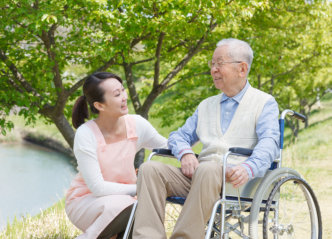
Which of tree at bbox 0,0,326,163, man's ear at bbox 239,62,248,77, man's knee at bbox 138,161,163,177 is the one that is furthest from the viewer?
tree at bbox 0,0,326,163

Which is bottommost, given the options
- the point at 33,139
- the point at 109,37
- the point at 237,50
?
the point at 33,139

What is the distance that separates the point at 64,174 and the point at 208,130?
16.4m

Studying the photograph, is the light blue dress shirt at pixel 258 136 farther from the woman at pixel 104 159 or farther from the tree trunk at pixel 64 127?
the tree trunk at pixel 64 127

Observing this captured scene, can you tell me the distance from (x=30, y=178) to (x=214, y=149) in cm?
1631

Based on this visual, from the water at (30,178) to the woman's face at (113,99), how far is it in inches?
348

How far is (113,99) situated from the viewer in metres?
2.84

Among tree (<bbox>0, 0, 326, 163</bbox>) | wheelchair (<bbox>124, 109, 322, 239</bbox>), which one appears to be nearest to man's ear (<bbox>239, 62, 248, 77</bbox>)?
wheelchair (<bbox>124, 109, 322, 239</bbox>)

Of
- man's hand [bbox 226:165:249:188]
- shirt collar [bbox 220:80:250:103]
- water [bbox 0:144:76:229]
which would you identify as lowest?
water [bbox 0:144:76:229]

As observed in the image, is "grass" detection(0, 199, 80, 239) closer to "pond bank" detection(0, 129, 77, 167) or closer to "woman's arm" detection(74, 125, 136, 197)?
"woman's arm" detection(74, 125, 136, 197)

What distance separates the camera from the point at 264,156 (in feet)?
8.27

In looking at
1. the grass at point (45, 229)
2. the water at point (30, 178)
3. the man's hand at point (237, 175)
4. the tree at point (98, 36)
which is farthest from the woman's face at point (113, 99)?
the water at point (30, 178)

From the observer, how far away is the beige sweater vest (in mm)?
2713

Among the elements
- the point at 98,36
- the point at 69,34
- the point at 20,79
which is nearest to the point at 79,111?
the point at 98,36

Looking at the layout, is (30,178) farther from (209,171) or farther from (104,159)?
(209,171)
